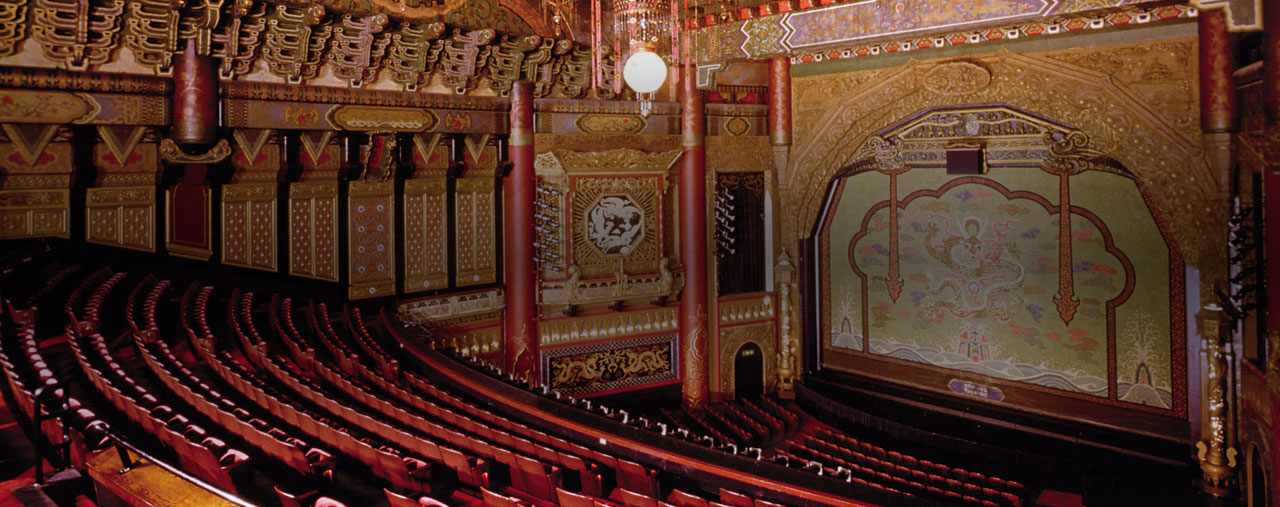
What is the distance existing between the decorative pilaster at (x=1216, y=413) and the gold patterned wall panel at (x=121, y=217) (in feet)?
22.4

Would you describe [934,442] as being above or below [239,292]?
below

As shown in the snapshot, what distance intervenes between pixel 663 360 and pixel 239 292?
12.2ft

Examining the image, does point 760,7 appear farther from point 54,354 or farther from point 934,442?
point 54,354

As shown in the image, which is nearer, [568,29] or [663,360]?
[568,29]

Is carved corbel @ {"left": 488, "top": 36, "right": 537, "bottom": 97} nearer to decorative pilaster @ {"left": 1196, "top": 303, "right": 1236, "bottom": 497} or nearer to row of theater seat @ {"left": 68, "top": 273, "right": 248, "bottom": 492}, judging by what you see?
row of theater seat @ {"left": 68, "top": 273, "right": 248, "bottom": 492}

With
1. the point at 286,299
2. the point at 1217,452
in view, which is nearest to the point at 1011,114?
the point at 1217,452

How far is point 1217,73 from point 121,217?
690 centimetres

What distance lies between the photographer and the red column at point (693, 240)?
759cm

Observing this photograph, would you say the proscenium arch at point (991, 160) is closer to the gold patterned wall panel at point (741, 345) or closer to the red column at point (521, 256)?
the gold patterned wall panel at point (741, 345)

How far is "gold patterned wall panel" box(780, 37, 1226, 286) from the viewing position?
557 centimetres

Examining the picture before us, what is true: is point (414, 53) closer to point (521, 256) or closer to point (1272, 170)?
point (521, 256)

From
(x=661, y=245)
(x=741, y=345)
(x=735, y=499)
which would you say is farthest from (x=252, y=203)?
(x=741, y=345)

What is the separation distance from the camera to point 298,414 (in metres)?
2.91

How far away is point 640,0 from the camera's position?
17.5 feet
